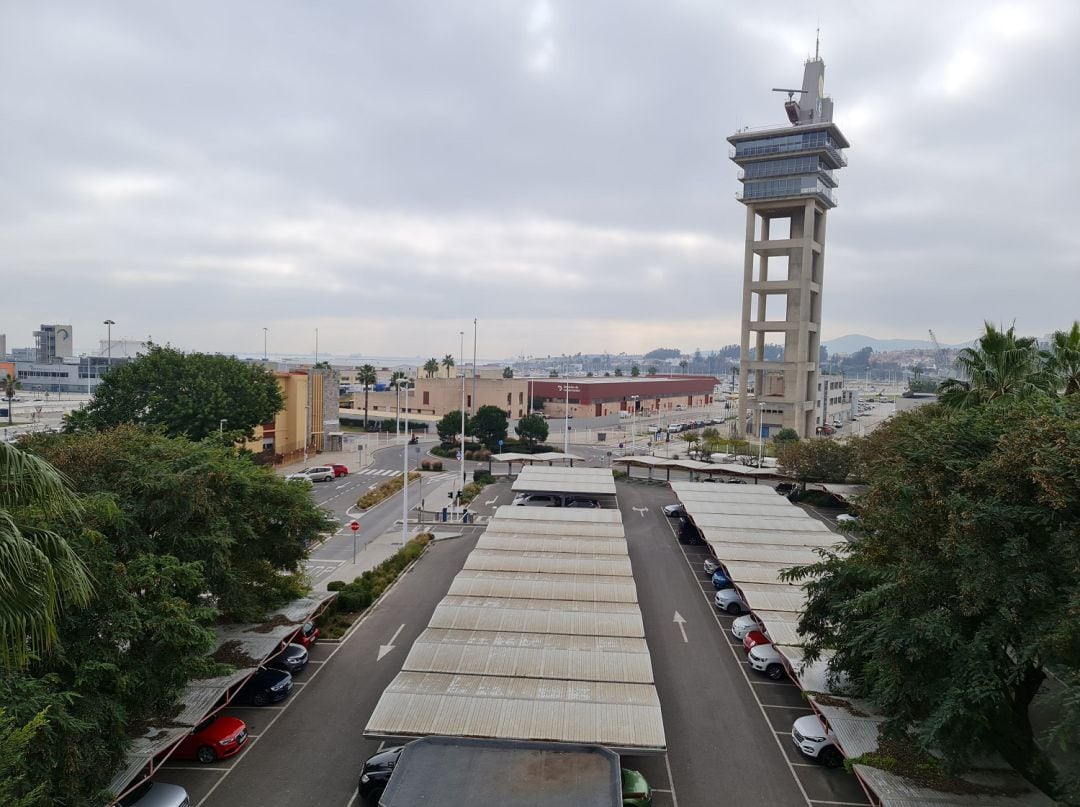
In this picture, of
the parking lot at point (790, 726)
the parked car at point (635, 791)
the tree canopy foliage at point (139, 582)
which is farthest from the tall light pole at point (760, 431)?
the parked car at point (635, 791)

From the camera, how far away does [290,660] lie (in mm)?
25406

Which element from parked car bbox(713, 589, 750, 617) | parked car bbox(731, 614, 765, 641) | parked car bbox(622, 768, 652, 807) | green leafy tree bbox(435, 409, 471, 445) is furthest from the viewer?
green leafy tree bbox(435, 409, 471, 445)

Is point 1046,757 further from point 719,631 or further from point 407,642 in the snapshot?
point 407,642

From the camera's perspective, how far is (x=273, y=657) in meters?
24.1

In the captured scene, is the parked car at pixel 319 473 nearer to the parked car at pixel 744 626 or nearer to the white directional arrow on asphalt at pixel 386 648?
the white directional arrow on asphalt at pixel 386 648

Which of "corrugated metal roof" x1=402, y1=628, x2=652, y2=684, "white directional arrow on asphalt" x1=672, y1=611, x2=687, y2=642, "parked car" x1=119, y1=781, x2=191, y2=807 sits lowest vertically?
"white directional arrow on asphalt" x1=672, y1=611, x2=687, y2=642

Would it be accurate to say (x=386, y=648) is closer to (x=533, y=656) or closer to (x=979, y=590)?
(x=533, y=656)

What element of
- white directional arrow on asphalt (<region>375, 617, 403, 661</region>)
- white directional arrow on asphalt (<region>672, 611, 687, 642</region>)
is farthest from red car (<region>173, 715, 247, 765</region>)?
white directional arrow on asphalt (<region>672, 611, 687, 642</region>)

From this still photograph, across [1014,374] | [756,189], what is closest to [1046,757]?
[1014,374]

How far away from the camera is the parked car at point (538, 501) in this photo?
5409 centimetres

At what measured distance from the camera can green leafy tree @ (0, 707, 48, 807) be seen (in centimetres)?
1080

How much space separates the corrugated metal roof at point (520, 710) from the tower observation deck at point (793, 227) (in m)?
73.6

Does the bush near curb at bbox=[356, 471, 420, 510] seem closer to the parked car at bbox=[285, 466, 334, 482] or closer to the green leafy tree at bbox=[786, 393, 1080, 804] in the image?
the parked car at bbox=[285, 466, 334, 482]

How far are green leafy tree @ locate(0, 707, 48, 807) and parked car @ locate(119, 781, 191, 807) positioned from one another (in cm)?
470
